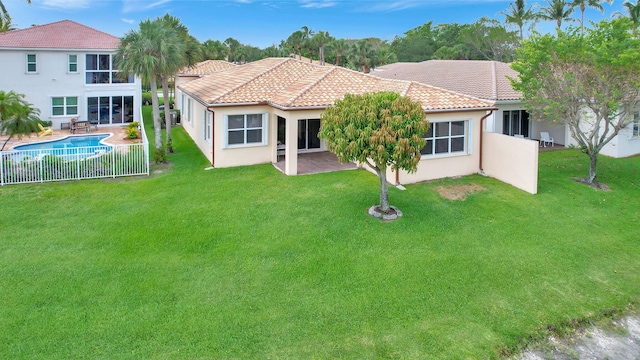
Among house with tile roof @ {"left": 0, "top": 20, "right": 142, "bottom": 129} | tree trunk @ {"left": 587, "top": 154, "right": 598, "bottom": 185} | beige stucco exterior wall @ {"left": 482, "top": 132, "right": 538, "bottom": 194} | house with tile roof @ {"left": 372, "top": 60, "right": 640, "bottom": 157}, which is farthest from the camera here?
house with tile roof @ {"left": 0, "top": 20, "right": 142, "bottom": 129}

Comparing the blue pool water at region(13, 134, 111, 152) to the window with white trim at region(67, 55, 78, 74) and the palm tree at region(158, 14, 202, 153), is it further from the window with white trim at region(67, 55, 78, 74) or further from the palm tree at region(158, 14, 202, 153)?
the window with white trim at region(67, 55, 78, 74)

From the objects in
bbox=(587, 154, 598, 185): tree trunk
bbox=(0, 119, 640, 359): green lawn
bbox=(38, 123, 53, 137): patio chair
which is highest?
bbox=(38, 123, 53, 137): patio chair

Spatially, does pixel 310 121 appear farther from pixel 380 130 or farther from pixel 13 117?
pixel 13 117

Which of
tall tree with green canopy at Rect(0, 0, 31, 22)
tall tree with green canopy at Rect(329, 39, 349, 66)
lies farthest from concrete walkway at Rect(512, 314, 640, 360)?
tall tree with green canopy at Rect(329, 39, 349, 66)

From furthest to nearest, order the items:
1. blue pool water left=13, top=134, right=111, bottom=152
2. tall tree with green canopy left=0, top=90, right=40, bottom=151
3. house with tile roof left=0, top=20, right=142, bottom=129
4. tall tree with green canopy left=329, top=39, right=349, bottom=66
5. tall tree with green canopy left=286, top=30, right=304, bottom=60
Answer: tall tree with green canopy left=286, top=30, right=304, bottom=60
tall tree with green canopy left=329, top=39, right=349, bottom=66
house with tile roof left=0, top=20, right=142, bottom=129
blue pool water left=13, top=134, right=111, bottom=152
tall tree with green canopy left=0, top=90, right=40, bottom=151

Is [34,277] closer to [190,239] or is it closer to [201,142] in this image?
[190,239]

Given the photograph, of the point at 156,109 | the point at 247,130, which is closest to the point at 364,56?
the point at 156,109
